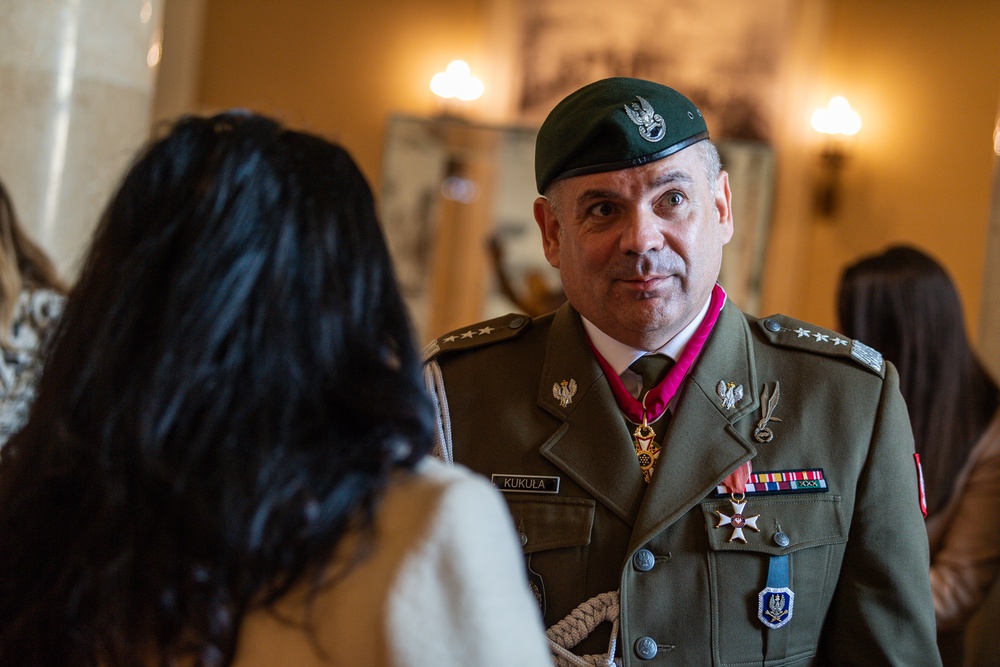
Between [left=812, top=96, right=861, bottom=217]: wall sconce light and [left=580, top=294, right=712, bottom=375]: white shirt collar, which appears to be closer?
[left=580, top=294, right=712, bottom=375]: white shirt collar

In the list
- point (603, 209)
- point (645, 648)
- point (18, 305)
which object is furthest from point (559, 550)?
point (18, 305)

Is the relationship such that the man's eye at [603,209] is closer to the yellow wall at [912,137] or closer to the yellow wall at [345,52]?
the yellow wall at [912,137]

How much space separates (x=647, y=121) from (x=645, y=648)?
0.83m

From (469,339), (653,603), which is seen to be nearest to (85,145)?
(469,339)

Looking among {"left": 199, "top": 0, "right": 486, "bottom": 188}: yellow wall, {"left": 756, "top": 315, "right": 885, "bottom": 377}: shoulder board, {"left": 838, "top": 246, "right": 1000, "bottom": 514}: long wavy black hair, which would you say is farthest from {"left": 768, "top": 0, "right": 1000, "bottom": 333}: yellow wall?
{"left": 756, "top": 315, "right": 885, "bottom": 377}: shoulder board

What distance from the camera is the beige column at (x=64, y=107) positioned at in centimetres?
324

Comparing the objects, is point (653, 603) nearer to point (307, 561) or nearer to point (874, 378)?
point (874, 378)

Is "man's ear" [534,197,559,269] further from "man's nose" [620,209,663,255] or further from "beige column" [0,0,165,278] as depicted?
"beige column" [0,0,165,278]

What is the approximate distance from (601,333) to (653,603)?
463 mm

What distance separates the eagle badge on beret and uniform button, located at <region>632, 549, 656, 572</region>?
0.65 m

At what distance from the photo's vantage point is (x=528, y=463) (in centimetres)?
161

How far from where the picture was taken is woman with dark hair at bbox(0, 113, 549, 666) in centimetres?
88

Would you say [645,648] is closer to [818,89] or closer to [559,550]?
[559,550]

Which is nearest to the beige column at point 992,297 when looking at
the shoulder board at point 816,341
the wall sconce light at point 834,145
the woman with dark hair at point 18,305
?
the shoulder board at point 816,341
